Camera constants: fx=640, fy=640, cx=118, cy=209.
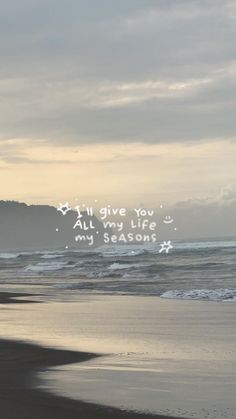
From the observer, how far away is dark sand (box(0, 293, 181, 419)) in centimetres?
673

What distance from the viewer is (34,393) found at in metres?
7.78

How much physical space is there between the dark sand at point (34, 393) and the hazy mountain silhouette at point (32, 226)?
530 ft

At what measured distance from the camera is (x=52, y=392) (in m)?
7.80

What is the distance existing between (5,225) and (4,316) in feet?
558

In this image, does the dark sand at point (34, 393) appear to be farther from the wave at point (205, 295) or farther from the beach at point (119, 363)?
the wave at point (205, 295)

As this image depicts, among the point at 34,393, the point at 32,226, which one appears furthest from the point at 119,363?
the point at 32,226

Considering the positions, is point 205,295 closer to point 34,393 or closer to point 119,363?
point 119,363

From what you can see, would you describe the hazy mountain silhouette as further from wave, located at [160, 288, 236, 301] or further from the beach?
the beach

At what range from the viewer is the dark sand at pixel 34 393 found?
22.1ft

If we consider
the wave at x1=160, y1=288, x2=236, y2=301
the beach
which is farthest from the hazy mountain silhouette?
the beach

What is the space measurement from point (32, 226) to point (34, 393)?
571 ft

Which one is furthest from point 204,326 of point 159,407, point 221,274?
point 221,274

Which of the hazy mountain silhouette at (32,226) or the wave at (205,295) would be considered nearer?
the wave at (205,295)

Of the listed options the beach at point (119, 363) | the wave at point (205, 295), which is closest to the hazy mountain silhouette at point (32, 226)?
the wave at point (205, 295)
